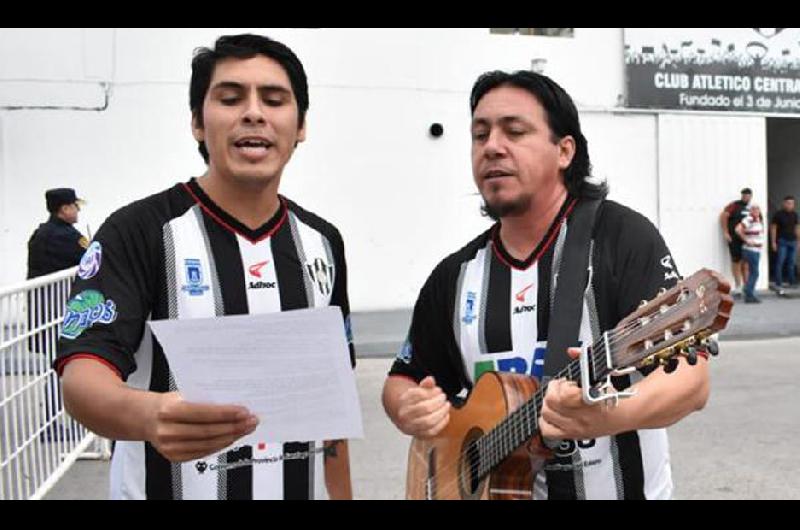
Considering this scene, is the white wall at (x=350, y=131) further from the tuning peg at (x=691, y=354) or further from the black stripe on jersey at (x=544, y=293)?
the tuning peg at (x=691, y=354)

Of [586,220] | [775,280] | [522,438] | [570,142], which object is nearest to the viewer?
[522,438]

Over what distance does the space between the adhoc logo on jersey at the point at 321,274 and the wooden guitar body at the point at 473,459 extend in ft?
1.77

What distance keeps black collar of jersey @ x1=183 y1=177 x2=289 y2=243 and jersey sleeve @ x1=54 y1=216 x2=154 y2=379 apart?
220 mm

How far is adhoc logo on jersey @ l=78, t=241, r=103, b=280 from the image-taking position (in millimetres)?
2025

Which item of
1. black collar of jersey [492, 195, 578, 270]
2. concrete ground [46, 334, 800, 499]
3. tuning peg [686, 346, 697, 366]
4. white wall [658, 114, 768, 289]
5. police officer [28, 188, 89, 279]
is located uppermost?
white wall [658, 114, 768, 289]

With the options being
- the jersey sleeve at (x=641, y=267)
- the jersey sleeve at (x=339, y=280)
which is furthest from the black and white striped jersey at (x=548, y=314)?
the jersey sleeve at (x=339, y=280)

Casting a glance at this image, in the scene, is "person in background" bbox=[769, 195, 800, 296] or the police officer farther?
"person in background" bbox=[769, 195, 800, 296]

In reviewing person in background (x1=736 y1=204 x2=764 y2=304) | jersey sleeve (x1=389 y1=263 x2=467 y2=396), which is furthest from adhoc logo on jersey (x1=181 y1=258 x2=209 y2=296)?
person in background (x1=736 y1=204 x2=764 y2=304)

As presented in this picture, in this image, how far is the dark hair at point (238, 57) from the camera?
221cm

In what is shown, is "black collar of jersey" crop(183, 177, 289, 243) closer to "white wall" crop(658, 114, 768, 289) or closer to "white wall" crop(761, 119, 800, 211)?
"white wall" crop(658, 114, 768, 289)

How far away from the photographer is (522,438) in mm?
2111

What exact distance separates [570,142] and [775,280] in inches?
583
